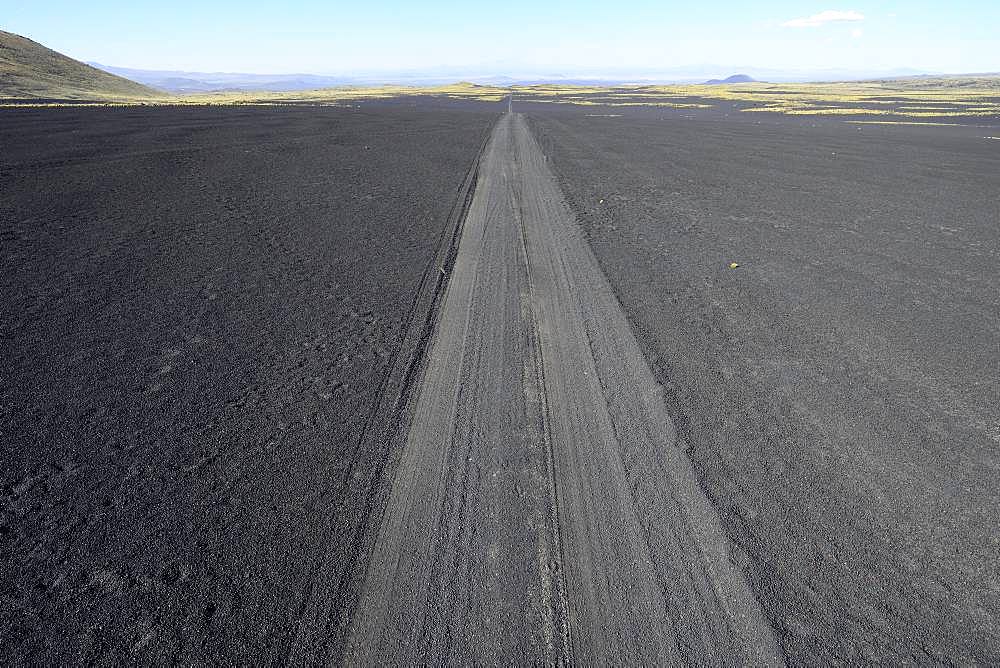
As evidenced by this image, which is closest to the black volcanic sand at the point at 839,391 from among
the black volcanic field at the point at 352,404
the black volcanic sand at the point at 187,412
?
the black volcanic field at the point at 352,404

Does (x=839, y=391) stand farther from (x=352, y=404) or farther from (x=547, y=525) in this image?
(x=352, y=404)

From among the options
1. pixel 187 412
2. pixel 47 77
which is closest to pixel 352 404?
pixel 187 412

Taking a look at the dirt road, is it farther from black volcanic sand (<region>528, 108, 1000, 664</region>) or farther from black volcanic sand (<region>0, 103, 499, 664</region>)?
black volcanic sand (<region>0, 103, 499, 664</region>)

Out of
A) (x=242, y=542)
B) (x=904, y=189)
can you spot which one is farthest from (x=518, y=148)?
(x=242, y=542)

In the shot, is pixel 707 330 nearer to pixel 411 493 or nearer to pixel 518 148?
pixel 411 493

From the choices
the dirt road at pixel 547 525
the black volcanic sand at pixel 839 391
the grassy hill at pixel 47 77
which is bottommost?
the black volcanic sand at pixel 839 391

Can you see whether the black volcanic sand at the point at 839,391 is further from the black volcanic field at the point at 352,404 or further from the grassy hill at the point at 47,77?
the grassy hill at the point at 47,77

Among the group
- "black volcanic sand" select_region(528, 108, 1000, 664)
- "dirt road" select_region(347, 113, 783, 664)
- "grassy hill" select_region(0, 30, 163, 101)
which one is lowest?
"black volcanic sand" select_region(528, 108, 1000, 664)

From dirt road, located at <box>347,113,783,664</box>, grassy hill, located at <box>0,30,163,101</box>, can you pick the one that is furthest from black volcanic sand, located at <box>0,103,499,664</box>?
grassy hill, located at <box>0,30,163,101</box>
